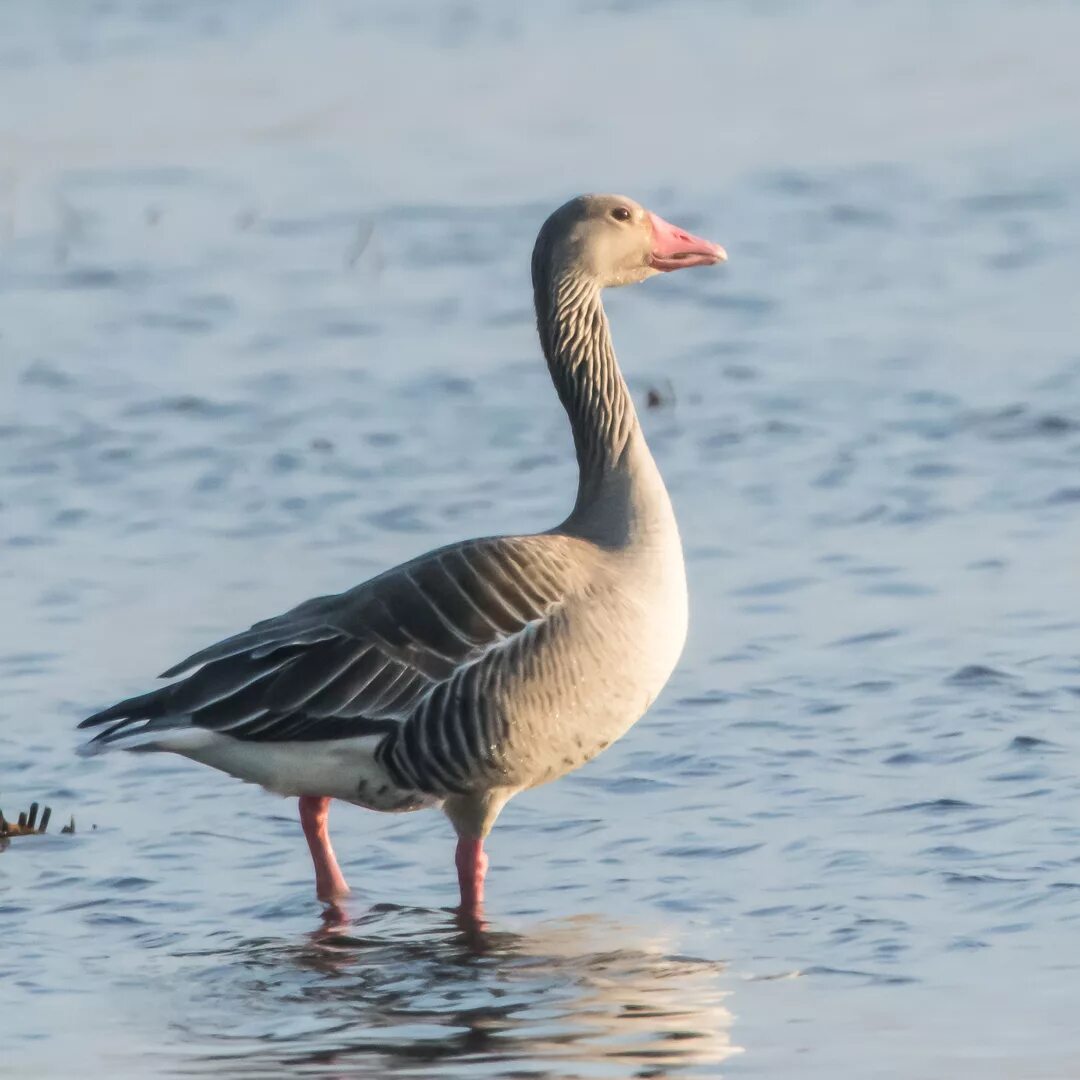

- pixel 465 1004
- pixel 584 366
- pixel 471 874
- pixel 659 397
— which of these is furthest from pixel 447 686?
pixel 659 397

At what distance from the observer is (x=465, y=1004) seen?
23.2 feet

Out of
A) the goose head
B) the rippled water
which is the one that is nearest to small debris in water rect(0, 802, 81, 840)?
the rippled water

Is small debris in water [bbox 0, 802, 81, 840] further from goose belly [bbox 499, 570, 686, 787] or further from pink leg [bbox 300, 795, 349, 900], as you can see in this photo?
goose belly [bbox 499, 570, 686, 787]

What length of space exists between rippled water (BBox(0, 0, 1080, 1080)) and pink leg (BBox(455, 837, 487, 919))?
A: 10 cm

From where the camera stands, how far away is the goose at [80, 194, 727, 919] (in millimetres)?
8008

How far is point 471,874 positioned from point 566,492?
480 centimetres

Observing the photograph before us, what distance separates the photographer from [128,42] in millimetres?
22609

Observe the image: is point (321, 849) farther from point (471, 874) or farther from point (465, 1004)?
point (465, 1004)

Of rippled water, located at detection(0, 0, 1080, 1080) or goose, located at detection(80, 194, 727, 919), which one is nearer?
rippled water, located at detection(0, 0, 1080, 1080)

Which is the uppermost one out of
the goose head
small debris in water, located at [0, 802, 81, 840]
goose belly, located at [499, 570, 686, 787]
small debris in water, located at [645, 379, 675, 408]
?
the goose head

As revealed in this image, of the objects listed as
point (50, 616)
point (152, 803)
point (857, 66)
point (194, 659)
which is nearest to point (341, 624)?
point (194, 659)

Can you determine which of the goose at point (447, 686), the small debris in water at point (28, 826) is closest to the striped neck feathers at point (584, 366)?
the goose at point (447, 686)

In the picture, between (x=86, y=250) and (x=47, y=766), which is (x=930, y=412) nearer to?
(x=47, y=766)

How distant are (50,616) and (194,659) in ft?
9.64
